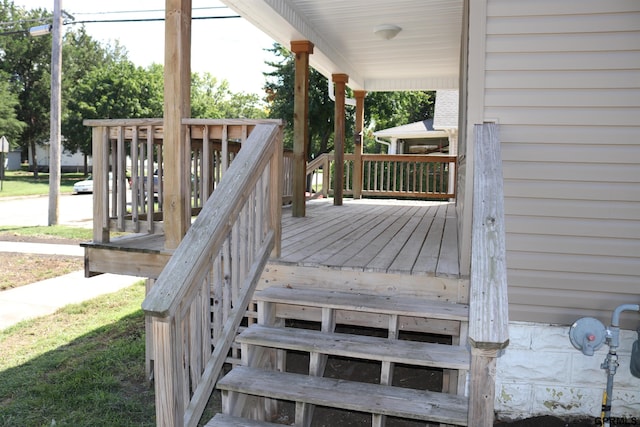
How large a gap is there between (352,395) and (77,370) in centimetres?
282

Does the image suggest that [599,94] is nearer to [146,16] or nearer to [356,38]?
[356,38]

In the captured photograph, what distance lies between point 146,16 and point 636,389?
56.5 feet

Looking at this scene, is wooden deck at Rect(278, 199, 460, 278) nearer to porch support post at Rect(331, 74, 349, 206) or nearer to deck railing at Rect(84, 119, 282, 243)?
deck railing at Rect(84, 119, 282, 243)

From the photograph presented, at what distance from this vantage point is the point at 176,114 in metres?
3.11

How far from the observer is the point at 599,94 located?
2.74 meters

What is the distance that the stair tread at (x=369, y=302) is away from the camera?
8.30ft

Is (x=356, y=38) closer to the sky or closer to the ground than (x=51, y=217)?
closer to the sky

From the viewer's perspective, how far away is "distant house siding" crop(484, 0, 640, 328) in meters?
2.71

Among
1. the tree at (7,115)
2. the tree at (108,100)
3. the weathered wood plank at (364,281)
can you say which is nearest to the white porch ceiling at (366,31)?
the weathered wood plank at (364,281)

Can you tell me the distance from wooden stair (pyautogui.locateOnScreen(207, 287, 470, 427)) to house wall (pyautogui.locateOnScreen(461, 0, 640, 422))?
1.79ft

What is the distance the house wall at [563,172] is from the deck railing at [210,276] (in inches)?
43.9

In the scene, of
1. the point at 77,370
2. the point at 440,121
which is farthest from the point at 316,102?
the point at 77,370

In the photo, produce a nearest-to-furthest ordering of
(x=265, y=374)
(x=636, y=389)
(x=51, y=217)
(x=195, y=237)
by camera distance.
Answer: (x=195, y=237) → (x=265, y=374) → (x=636, y=389) → (x=51, y=217)

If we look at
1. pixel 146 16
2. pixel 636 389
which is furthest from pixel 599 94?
pixel 146 16
